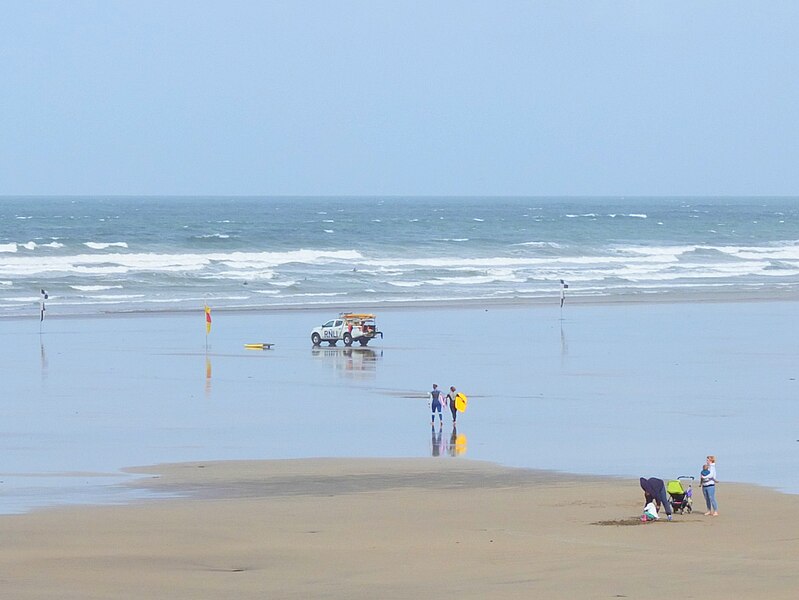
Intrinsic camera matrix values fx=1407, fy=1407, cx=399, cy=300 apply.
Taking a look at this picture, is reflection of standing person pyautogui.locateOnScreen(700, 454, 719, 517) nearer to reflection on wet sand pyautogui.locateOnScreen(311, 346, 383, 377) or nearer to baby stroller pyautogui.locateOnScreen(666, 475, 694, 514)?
baby stroller pyautogui.locateOnScreen(666, 475, 694, 514)

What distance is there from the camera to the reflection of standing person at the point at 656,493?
689 inches

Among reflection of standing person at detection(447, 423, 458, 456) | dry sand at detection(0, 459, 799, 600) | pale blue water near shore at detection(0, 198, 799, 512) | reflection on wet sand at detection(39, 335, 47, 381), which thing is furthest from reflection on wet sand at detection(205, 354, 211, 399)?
dry sand at detection(0, 459, 799, 600)

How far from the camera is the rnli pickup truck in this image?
4228 cm

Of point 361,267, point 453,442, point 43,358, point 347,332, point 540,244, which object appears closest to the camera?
point 453,442

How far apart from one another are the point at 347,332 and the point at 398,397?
12.2 meters

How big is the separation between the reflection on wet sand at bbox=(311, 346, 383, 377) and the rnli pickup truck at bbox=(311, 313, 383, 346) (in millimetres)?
604

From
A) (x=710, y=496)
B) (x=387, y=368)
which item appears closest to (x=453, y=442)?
(x=710, y=496)

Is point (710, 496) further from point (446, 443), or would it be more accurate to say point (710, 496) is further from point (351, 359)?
point (351, 359)

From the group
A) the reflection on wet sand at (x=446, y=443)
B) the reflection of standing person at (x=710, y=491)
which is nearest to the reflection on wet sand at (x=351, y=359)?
the reflection on wet sand at (x=446, y=443)

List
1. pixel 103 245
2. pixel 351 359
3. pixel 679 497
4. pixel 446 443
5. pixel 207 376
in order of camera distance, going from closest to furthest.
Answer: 1. pixel 679 497
2. pixel 446 443
3. pixel 207 376
4. pixel 351 359
5. pixel 103 245

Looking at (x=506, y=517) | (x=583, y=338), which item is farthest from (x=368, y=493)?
(x=583, y=338)

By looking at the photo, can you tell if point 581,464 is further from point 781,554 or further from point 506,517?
point 781,554

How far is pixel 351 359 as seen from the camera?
3850 centimetres

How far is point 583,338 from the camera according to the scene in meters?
43.0
